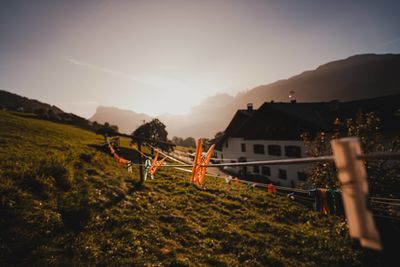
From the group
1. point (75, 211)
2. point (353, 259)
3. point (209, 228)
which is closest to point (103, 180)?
point (75, 211)

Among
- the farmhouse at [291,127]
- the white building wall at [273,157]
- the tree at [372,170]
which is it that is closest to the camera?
the tree at [372,170]

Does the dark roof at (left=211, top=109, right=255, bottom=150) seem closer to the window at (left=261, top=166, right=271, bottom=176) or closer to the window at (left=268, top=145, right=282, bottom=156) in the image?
the window at (left=261, top=166, right=271, bottom=176)

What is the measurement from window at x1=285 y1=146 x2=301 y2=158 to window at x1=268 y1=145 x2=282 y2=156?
0.93 m

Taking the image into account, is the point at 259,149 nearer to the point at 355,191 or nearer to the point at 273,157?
the point at 273,157

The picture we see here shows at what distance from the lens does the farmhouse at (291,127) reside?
19816 millimetres

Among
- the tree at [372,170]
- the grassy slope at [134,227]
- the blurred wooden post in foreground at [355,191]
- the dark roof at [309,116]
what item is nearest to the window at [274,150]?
the dark roof at [309,116]

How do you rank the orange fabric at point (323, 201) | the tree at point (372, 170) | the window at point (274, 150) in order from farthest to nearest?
the window at point (274, 150), the tree at point (372, 170), the orange fabric at point (323, 201)

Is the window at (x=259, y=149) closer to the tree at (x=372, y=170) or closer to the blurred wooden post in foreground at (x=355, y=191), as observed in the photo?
the tree at (x=372, y=170)

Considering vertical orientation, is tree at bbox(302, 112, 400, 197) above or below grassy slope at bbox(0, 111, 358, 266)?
above

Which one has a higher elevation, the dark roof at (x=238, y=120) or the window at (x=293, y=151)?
the dark roof at (x=238, y=120)

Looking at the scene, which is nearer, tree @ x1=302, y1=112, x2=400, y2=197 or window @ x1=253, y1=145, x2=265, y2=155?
tree @ x1=302, y1=112, x2=400, y2=197

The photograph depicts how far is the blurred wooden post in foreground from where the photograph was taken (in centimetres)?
111

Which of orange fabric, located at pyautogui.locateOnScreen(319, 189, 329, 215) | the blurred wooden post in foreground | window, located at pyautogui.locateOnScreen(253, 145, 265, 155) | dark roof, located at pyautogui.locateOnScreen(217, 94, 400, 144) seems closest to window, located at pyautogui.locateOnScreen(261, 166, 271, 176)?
window, located at pyautogui.locateOnScreen(253, 145, 265, 155)

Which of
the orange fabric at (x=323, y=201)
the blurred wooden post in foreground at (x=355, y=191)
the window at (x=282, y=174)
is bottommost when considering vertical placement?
the window at (x=282, y=174)
